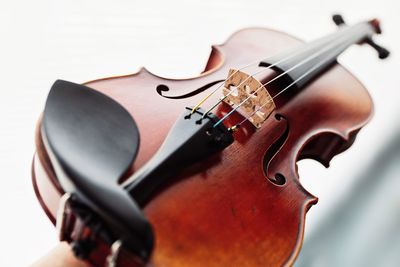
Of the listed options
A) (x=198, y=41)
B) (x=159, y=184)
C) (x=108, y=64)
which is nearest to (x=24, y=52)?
(x=108, y=64)

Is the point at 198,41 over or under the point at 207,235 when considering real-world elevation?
over

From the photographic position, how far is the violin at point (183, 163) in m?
0.65

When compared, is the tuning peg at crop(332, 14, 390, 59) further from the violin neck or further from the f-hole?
the f-hole

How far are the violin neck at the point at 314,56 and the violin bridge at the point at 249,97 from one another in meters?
0.22

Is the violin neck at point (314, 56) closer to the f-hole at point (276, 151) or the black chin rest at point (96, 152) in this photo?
the f-hole at point (276, 151)

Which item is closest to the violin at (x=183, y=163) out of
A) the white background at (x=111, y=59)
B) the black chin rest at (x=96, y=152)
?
the black chin rest at (x=96, y=152)

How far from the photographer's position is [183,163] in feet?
A: 2.64

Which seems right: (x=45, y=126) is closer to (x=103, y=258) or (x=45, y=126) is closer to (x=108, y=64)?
(x=103, y=258)

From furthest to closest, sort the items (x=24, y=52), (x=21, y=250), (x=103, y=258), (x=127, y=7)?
(x=127, y=7) < (x=24, y=52) < (x=21, y=250) < (x=103, y=258)

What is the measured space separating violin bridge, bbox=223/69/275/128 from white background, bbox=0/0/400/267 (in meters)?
0.51

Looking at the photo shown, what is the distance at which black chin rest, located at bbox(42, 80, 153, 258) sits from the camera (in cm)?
62

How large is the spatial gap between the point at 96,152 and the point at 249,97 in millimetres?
438

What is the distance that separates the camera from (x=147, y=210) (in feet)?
2.42

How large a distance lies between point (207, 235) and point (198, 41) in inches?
45.2
